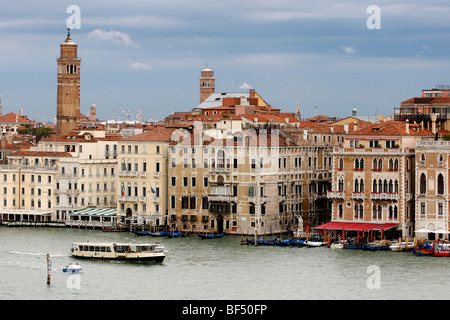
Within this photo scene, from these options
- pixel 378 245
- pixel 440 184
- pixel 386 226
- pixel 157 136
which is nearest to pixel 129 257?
pixel 378 245

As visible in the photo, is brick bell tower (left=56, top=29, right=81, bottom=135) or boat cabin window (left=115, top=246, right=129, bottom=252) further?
brick bell tower (left=56, top=29, right=81, bottom=135)

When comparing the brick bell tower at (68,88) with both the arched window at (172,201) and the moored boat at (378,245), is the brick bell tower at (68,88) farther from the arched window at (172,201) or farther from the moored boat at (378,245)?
the moored boat at (378,245)

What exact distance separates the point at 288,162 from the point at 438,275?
13546mm

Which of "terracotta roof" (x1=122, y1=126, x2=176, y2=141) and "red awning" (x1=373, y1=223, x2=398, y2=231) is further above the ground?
"terracotta roof" (x1=122, y1=126, x2=176, y2=141)

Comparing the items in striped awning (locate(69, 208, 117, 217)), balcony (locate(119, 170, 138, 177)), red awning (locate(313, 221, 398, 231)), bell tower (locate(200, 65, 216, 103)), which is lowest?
red awning (locate(313, 221, 398, 231))

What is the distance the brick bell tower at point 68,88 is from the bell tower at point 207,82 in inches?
989

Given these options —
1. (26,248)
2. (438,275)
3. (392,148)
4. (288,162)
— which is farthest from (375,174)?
(26,248)

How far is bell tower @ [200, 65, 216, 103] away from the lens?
337 ft

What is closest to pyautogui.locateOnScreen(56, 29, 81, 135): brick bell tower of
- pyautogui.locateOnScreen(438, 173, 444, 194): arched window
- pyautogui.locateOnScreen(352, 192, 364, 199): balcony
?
pyautogui.locateOnScreen(352, 192, 364, 199): balcony

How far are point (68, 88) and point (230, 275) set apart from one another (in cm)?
3476

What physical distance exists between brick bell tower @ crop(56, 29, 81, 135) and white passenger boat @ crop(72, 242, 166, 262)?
28871mm

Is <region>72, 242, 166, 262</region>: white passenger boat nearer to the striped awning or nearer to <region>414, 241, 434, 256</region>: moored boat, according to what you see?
<region>414, 241, 434, 256</region>: moored boat

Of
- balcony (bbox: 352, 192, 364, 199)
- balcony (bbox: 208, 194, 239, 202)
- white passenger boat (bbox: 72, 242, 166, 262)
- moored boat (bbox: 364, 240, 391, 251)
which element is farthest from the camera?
balcony (bbox: 208, 194, 239, 202)
